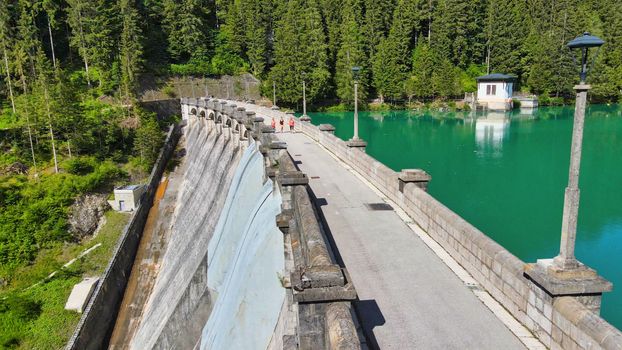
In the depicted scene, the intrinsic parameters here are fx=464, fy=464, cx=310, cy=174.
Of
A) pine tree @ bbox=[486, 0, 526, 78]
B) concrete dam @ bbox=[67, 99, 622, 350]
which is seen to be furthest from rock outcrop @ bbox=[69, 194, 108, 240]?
pine tree @ bbox=[486, 0, 526, 78]

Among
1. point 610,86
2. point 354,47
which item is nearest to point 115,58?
point 354,47

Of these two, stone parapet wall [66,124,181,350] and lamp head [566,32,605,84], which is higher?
lamp head [566,32,605,84]

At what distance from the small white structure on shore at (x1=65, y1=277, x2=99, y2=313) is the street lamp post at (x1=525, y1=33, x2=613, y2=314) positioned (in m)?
22.8

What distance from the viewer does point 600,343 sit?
609 cm

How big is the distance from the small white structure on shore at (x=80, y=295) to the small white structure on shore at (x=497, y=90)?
75.3 meters

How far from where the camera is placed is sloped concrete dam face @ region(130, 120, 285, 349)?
13.5 metres

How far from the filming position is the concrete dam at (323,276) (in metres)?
7.13

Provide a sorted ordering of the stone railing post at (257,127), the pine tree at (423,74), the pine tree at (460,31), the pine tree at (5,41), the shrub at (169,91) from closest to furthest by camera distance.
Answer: the stone railing post at (257,127) < the pine tree at (5,41) < the shrub at (169,91) < the pine tree at (423,74) < the pine tree at (460,31)

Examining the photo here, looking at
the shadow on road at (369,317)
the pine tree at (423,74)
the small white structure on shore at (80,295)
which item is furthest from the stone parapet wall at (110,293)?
the pine tree at (423,74)

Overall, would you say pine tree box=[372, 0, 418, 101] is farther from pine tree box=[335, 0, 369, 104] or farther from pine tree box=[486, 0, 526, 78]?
pine tree box=[486, 0, 526, 78]

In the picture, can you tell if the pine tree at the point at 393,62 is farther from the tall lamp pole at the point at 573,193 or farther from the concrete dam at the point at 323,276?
the tall lamp pole at the point at 573,193

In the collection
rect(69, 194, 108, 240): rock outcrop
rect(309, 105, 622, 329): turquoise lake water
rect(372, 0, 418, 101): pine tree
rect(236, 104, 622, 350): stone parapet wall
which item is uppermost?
rect(372, 0, 418, 101): pine tree

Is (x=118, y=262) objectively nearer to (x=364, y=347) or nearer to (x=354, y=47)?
(x=364, y=347)

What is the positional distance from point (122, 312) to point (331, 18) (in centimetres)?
7653
